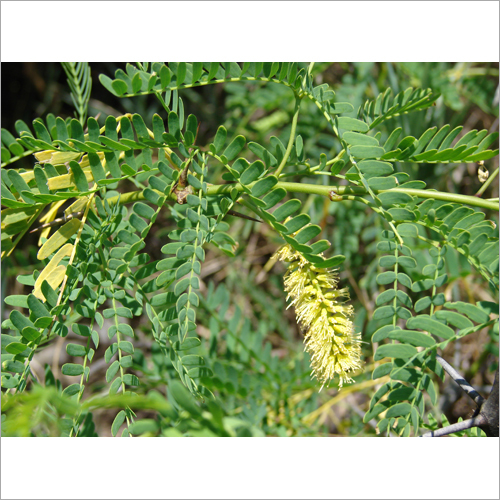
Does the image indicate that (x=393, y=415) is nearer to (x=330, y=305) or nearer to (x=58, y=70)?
(x=330, y=305)

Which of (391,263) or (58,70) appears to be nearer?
(391,263)

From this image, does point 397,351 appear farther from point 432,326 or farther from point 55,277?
point 55,277

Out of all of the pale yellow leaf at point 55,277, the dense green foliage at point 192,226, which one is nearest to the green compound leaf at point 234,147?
the dense green foliage at point 192,226

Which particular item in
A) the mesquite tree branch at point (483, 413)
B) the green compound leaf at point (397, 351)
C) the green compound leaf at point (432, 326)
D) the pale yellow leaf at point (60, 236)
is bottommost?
the mesquite tree branch at point (483, 413)

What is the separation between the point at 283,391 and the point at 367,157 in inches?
22.6

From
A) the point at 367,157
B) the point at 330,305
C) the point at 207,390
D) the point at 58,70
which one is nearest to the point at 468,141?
the point at 367,157

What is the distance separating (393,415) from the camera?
18.5 inches

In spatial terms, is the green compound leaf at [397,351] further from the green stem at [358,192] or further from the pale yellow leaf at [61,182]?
the pale yellow leaf at [61,182]

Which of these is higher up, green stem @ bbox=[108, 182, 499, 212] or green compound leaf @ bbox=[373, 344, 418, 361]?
green stem @ bbox=[108, 182, 499, 212]

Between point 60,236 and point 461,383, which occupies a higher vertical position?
point 60,236

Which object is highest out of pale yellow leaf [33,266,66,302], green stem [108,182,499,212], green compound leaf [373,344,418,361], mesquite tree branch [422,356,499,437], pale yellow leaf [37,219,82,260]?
green stem [108,182,499,212]

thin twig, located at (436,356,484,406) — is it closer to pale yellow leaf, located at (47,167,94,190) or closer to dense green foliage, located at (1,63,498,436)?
dense green foliage, located at (1,63,498,436)

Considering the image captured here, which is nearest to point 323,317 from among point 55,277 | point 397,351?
point 397,351

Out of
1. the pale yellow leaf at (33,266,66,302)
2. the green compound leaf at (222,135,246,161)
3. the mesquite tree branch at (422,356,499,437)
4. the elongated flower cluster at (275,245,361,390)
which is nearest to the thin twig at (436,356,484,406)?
the mesquite tree branch at (422,356,499,437)
